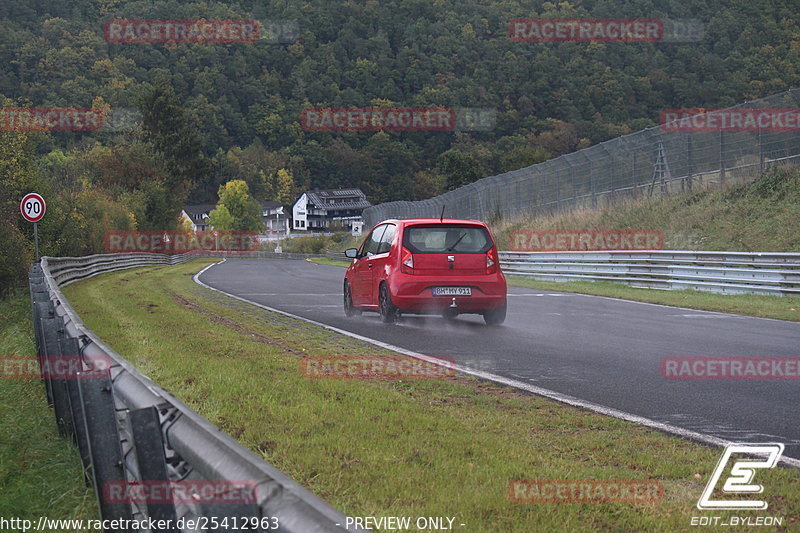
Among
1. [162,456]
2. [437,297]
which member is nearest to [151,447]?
[162,456]

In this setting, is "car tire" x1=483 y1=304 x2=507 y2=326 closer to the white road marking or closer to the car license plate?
the car license plate

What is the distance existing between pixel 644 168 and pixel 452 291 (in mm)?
19014

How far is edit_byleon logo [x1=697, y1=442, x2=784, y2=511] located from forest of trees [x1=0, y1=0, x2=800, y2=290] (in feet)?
91.0

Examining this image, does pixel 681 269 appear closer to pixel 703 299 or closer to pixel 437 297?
pixel 703 299

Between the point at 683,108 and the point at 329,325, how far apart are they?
8343 centimetres

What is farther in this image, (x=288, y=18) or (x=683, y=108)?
(x=288, y=18)

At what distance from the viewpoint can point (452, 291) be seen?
A: 524 inches

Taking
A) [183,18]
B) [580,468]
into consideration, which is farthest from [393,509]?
[183,18]

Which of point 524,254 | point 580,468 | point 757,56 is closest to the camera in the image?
point 580,468

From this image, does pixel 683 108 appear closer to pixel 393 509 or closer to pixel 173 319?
pixel 173 319

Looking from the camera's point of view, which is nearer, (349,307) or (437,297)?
(437,297)

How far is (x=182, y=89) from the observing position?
5522 inches

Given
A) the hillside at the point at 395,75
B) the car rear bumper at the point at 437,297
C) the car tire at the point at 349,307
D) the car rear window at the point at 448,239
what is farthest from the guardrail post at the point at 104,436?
the hillside at the point at 395,75

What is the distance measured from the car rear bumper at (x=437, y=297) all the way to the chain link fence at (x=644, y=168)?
49.9 ft
